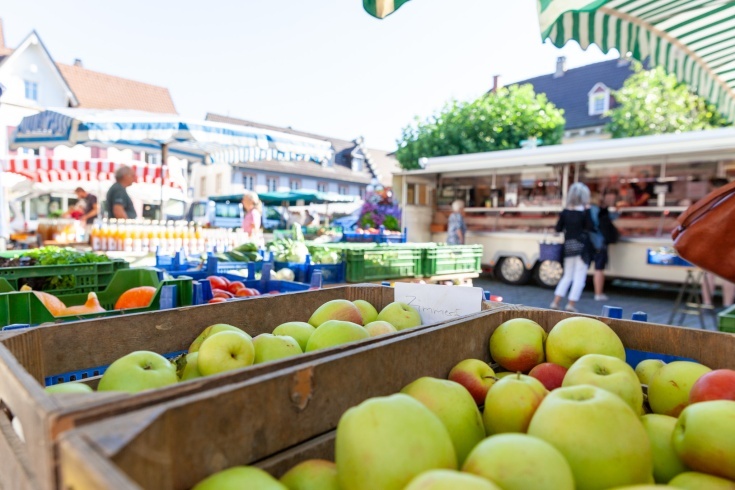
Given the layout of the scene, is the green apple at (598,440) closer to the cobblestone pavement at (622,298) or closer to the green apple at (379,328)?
the green apple at (379,328)

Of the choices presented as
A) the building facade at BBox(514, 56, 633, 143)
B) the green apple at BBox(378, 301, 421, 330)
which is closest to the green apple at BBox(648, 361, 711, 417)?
the green apple at BBox(378, 301, 421, 330)

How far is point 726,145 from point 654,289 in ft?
11.3

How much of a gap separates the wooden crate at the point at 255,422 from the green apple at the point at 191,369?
47 centimetres

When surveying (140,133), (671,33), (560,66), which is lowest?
(140,133)

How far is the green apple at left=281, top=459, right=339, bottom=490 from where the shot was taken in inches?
35.3

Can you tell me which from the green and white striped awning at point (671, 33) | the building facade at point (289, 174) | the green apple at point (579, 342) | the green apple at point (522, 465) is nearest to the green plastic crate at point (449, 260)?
the green and white striped awning at point (671, 33)

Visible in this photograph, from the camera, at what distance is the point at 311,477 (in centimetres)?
91

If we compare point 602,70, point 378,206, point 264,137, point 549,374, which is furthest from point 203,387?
point 602,70

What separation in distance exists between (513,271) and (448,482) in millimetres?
10676

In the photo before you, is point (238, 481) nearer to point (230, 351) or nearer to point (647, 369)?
point (230, 351)

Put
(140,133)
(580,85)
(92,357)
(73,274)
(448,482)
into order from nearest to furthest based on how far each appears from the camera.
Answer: (448,482)
(92,357)
(73,274)
(140,133)
(580,85)

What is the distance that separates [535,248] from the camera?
10398 mm

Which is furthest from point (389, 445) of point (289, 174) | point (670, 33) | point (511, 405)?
point (289, 174)

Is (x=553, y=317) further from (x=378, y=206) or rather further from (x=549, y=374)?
(x=378, y=206)
